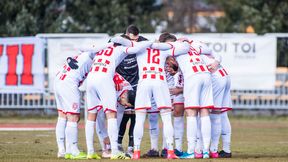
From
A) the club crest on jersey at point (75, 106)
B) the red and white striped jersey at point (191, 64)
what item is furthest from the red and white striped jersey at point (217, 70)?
the club crest on jersey at point (75, 106)

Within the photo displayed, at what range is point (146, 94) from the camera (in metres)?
18.1

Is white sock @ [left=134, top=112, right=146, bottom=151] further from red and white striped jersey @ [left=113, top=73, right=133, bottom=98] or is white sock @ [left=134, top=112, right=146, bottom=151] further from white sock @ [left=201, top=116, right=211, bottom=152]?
white sock @ [left=201, top=116, right=211, bottom=152]

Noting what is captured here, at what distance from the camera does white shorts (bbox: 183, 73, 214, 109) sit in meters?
18.4

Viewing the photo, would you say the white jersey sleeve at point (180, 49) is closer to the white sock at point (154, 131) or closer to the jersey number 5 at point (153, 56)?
the jersey number 5 at point (153, 56)

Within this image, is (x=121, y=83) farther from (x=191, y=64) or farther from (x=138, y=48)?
(x=191, y=64)

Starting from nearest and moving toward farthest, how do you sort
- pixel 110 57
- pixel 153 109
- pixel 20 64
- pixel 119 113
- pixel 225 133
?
pixel 110 57 < pixel 153 109 < pixel 225 133 < pixel 119 113 < pixel 20 64

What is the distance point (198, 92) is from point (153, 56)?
100 centimetres

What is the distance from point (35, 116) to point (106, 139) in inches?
566

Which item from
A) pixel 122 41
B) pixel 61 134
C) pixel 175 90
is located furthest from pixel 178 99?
pixel 61 134

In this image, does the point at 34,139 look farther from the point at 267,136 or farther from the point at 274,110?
the point at 274,110

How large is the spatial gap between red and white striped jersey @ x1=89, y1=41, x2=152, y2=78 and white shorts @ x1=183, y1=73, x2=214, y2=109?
1009mm

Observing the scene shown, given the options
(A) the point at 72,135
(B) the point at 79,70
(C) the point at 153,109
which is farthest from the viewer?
(C) the point at 153,109

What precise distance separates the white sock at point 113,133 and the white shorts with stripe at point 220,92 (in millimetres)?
1961

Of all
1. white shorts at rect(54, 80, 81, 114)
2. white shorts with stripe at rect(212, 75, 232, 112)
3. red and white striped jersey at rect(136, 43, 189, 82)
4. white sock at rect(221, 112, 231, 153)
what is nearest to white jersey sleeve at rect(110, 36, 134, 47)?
red and white striped jersey at rect(136, 43, 189, 82)
